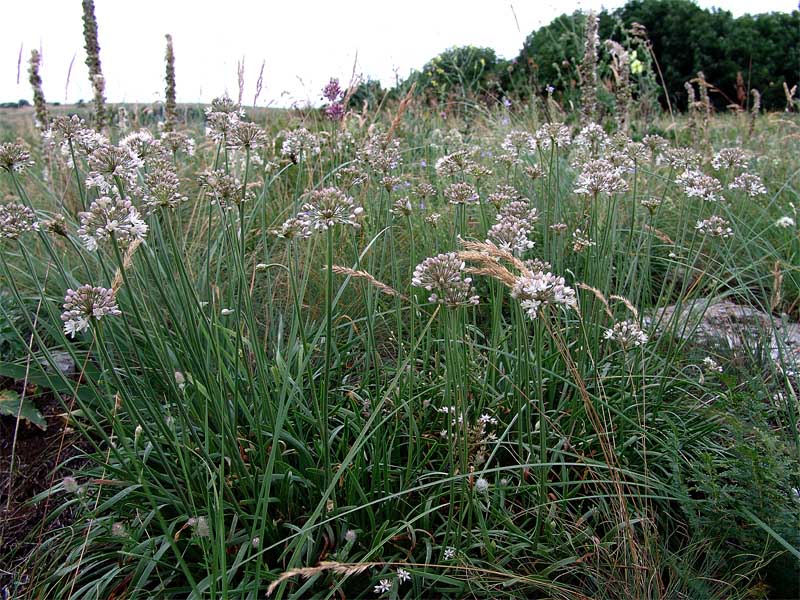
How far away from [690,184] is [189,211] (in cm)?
338

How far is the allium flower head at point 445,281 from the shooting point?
59.7 inches

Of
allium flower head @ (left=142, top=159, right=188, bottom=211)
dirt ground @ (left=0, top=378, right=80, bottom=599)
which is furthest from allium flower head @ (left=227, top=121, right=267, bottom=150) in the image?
dirt ground @ (left=0, top=378, right=80, bottom=599)

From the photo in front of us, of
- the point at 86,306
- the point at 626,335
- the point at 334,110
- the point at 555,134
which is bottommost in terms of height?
the point at 626,335

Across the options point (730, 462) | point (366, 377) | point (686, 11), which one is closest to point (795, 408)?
point (730, 462)

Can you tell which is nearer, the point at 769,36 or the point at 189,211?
the point at 189,211

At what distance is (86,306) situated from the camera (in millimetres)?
1517

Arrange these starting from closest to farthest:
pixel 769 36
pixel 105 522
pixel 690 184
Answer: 1. pixel 105 522
2. pixel 690 184
3. pixel 769 36

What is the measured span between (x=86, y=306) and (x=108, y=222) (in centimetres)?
24

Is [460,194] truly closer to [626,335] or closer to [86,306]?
[626,335]

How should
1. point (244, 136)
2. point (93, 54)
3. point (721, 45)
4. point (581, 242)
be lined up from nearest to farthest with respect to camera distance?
point (244, 136)
point (581, 242)
point (93, 54)
point (721, 45)

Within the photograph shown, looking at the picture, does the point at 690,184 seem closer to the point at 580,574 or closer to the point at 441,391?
the point at 441,391

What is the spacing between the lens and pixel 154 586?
1888 millimetres

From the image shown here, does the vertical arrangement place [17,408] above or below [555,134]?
below

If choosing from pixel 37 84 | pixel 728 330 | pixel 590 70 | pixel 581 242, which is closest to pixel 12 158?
pixel 581 242
